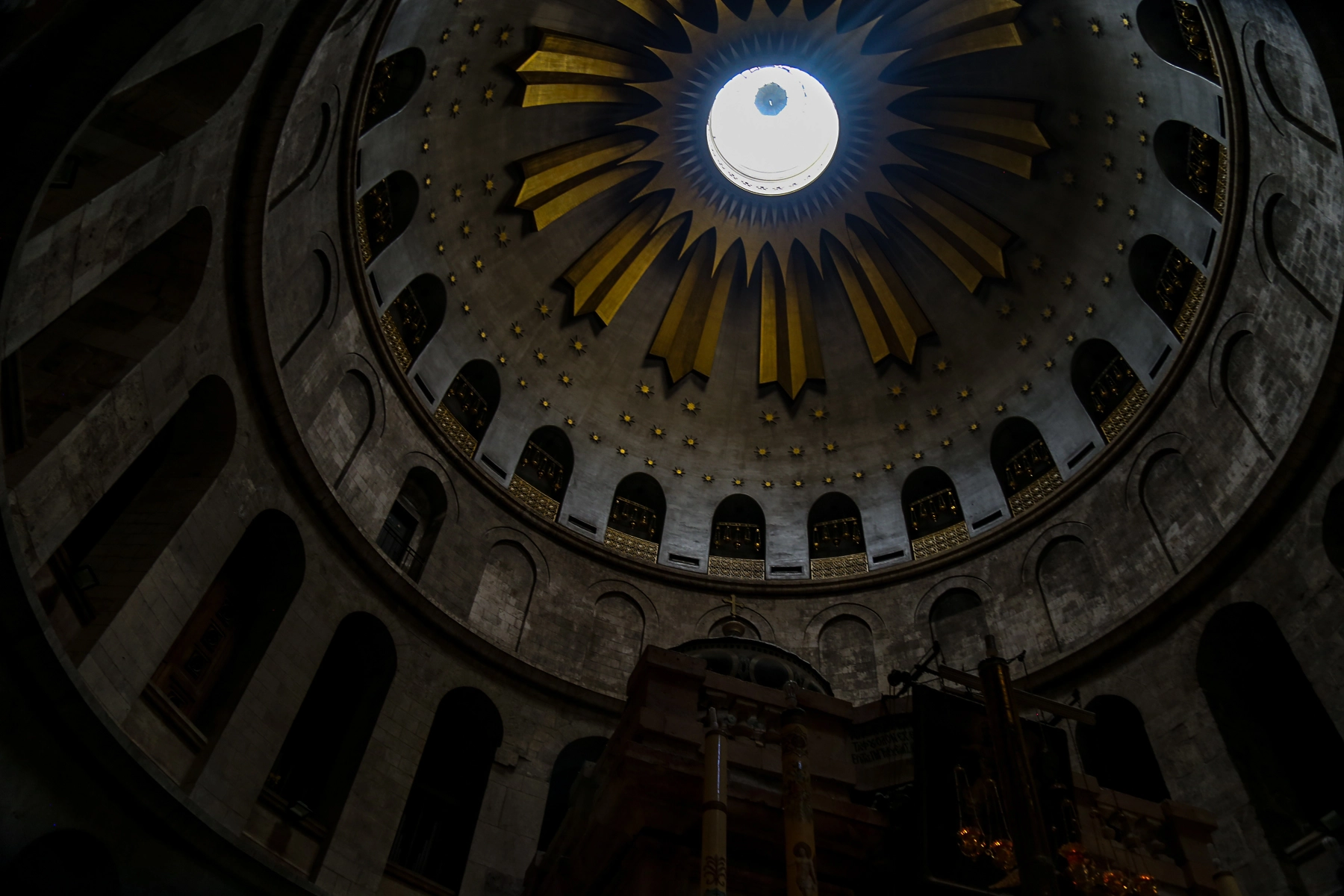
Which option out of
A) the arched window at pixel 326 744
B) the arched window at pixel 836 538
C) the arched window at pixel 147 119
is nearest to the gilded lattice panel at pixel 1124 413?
the arched window at pixel 836 538

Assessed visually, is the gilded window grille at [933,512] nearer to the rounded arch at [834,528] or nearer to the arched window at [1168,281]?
the rounded arch at [834,528]

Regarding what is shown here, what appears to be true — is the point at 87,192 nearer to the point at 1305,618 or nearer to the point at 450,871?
the point at 450,871

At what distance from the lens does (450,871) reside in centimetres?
1512

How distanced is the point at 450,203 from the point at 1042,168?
13755 millimetres

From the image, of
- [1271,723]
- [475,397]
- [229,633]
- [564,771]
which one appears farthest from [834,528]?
[229,633]

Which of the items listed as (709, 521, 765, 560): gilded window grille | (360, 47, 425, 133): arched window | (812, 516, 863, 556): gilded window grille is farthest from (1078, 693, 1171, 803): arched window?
(360, 47, 425, 133): arched window

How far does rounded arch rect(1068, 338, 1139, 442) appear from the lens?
19938 millimetres

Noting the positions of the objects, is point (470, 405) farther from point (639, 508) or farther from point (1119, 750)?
point (1119, 750)

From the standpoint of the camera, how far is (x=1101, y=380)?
68.1 feet

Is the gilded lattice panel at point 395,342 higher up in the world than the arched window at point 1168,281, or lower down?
lower down

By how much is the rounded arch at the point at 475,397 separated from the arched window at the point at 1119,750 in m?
13.6

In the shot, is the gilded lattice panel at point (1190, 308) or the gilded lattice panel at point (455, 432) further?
the gilded lattice panel at point (455, 432)

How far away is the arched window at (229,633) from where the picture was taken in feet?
41.1

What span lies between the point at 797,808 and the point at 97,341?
34.2 feet
